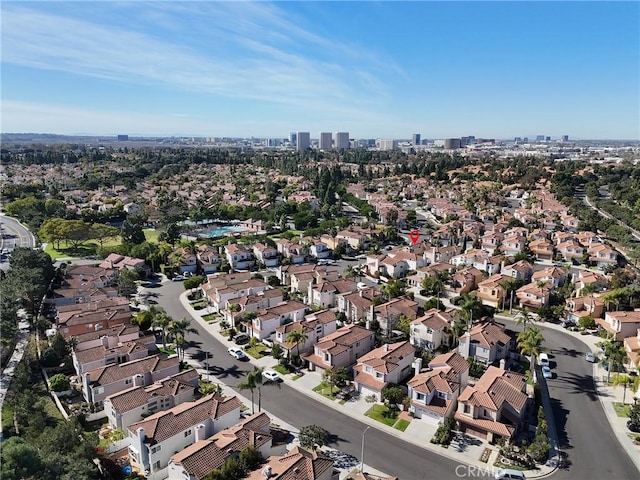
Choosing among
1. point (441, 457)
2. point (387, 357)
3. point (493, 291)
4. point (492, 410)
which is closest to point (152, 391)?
point (387, 357)

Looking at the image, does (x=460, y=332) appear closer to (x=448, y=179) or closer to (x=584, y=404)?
(x=584, y=404)

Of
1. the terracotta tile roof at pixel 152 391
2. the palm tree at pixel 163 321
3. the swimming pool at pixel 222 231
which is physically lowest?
the terracotta tile roof at pixel 152 391

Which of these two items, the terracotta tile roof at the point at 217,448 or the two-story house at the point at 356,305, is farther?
the two-story house at the point at 356,305

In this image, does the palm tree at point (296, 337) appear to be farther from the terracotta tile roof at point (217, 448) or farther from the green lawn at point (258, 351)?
the terracotta tile roof at point (217, 448)

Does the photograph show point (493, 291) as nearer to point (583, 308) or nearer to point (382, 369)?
point (583, 308)

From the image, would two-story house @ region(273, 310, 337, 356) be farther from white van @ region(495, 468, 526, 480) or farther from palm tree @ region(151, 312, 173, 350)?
white van @ region(495, 468, 526, 480)

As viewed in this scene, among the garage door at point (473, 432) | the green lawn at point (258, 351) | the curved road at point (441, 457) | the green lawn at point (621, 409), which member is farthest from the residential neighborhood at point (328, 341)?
the green lawn at point (621, 409)

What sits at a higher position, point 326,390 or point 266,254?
point 266,254

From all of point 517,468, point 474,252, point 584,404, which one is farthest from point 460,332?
point 474,252

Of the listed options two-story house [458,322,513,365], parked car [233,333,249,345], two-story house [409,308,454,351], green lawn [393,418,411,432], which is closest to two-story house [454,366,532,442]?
green lawn [393,418,411,432]
